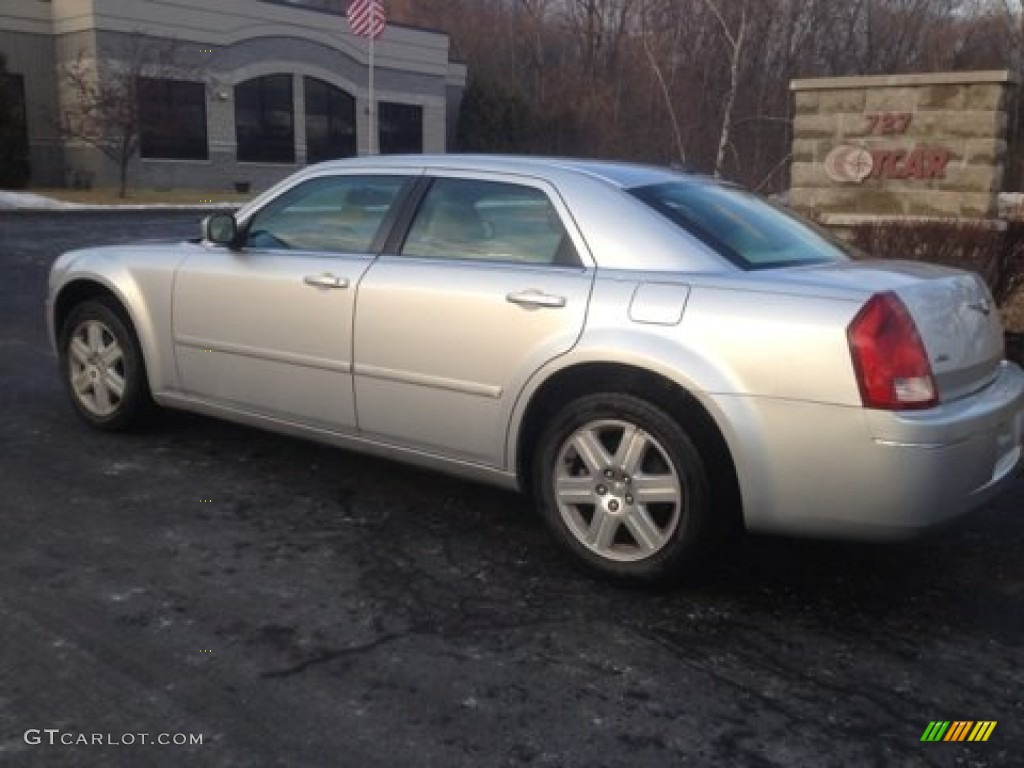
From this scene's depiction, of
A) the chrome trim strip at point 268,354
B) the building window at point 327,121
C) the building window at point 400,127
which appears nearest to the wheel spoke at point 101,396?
the chrome trim strip at point 268,354

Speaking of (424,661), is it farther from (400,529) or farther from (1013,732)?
(1013,732)

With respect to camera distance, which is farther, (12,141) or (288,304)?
(12,141)

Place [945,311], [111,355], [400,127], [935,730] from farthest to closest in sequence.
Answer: [400,127] < [111,355] < [945,311] < [935,730]

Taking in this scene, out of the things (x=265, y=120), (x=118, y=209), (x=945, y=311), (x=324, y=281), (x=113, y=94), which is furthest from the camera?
(x=265, y=120)

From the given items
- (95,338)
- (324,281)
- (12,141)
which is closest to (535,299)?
(324,281)

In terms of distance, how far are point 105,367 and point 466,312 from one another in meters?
2.40

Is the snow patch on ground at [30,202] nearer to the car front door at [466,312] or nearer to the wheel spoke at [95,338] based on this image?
→ the wheel spoke at [95,338]

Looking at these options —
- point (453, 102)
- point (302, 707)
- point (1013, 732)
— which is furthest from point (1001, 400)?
point (453, 102)

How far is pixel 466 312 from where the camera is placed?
395 cm

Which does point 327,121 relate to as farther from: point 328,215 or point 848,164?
point 328,215

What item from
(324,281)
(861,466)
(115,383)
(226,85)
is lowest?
(115,383)

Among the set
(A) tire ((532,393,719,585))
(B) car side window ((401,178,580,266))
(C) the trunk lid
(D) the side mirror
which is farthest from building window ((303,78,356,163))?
(C) the trunk lid

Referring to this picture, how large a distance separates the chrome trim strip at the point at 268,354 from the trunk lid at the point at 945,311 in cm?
190

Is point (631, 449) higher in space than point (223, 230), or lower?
lower
